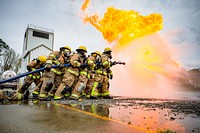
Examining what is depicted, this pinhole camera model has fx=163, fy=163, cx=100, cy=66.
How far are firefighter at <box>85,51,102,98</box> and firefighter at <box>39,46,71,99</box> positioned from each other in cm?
120

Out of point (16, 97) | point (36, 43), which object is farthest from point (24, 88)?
point (36, 43)

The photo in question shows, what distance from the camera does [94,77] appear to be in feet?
26.2

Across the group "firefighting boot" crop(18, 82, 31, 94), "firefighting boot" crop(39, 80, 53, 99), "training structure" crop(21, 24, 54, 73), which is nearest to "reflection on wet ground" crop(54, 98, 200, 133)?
"firefighting boot" crop(39, 80, 53, 99)

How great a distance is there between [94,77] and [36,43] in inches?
814

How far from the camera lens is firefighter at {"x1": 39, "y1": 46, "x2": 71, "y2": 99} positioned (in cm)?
686

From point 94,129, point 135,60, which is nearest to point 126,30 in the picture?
point 135,60

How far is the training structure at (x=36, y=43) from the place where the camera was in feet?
Result: 76.8

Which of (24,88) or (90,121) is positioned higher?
(24,88)

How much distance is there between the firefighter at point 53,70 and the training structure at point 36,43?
54.3 feet

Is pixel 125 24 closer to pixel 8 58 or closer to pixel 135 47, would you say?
pixel 135 47

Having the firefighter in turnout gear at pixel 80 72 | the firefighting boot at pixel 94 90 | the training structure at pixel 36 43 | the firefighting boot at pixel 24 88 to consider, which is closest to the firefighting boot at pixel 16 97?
the firefighting boot at pixel 24 88

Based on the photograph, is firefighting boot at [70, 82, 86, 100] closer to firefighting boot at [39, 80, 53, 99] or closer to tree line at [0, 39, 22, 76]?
firefighting boot at [39, 80, 53, 99]

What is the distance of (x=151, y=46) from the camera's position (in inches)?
535

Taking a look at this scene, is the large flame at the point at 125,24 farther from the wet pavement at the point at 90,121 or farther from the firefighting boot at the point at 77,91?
the wet pavement at the point at 90,121
